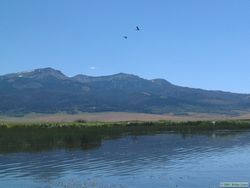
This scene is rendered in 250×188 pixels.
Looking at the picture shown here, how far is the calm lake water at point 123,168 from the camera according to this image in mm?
40438

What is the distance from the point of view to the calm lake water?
40438 millimetres

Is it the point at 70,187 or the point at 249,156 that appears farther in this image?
the point at 249,156

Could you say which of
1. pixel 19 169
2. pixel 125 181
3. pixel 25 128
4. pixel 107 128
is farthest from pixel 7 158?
pixel 107 128

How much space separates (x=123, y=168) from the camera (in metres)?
49.6

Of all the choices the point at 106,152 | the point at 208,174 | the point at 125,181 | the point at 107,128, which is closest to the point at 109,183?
the point at 125,181

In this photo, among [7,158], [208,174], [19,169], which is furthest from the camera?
[7,158]

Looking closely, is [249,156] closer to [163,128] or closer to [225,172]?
[225,172]

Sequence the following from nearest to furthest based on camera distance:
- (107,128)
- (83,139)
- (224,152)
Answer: (224,152)
(83,139)
(107,128)

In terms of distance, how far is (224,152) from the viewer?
217 feet

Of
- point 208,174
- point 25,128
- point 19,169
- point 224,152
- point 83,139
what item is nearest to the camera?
point 208,174

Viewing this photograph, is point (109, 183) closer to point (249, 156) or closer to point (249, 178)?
point (249, 178)

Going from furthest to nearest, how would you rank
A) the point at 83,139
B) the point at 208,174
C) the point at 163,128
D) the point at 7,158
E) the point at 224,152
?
the point at 163,128, the point at 83,139, the point at 224,152, the point at 7,158, the point at 208,174

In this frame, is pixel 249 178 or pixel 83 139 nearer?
pixel 249 178

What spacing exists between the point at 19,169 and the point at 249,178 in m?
20.5
